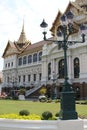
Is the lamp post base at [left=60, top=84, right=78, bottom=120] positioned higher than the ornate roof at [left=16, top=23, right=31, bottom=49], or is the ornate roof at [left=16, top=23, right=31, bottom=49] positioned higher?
the ornate roof at [left=16, top=23, right=31, bottom=49]

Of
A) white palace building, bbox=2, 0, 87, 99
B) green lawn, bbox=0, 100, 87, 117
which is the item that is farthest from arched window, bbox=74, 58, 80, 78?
green lawn, bbox=0, 100, 87, 117

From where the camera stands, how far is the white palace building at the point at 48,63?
136 ft

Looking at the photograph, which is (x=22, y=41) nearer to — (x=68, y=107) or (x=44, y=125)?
(x=68, y=107)

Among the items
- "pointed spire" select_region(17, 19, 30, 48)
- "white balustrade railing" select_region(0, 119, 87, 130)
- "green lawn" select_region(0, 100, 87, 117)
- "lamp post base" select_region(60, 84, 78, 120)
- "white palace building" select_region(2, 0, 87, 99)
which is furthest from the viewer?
"pointed spire" select_region(17, 19, 30, 48)

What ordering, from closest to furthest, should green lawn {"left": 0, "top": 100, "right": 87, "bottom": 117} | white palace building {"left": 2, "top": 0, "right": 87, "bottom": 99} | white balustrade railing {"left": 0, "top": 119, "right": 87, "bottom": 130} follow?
white balustrade railing {"left": 0, "top": 119, "right": 87, "bottom": 130} → green lawn {"left": 0, "top": 100, "right": 87, "bottom": 117} → white palace building {"left": 2, "top": 0, "right": 87, "bottom": 99}

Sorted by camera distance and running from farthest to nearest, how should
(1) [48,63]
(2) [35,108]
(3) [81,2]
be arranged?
(1) [48,63] → (3) [81,2] → (2) [35,108]

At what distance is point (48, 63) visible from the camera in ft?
160

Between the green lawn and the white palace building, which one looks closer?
the green lawn

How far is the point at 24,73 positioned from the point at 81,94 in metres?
22.1

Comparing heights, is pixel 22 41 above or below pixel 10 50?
above

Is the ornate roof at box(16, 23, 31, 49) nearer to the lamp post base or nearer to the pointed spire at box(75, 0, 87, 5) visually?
the pointed spire at box(75, 0, 87, 5)

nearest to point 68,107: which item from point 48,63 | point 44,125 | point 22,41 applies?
point 44,125

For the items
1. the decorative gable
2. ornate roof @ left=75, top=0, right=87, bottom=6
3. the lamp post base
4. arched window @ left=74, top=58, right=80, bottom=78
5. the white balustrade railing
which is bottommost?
the white balustrade railing

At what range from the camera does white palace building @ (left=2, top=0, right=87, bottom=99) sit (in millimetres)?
41516
